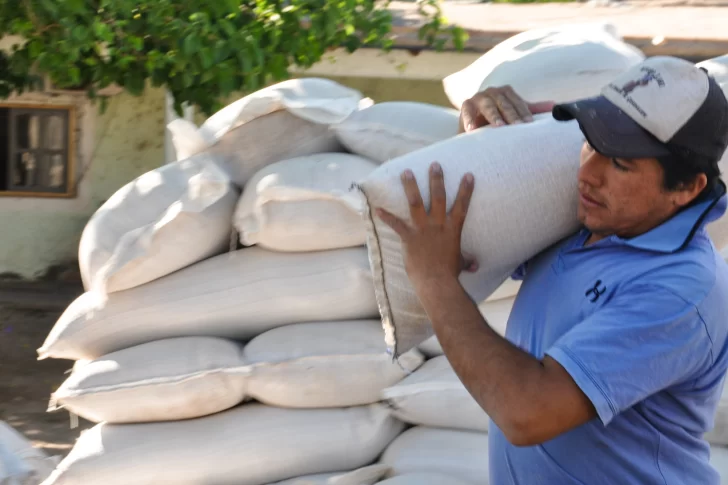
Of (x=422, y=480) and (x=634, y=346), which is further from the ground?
(x=634, y=346)

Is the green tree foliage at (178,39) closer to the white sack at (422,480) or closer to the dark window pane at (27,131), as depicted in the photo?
the white sack at (422,480)

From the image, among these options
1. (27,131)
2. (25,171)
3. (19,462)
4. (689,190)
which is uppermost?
(689,190)

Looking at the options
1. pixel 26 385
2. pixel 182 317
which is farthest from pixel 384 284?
pixel 26 385

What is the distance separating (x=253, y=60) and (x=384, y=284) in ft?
8.41

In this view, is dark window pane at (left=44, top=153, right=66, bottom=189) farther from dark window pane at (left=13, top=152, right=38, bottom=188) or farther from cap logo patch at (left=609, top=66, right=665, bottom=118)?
cap logo patch at (left=609, top=66, right=665, bottom=118)

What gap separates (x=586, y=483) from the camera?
150 centimetres

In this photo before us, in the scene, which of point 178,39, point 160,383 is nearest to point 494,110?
point 160,383

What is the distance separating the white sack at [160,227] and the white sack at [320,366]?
0.30m

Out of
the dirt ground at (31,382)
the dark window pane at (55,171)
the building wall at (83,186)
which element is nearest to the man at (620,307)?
the dirt ground at (31,382)

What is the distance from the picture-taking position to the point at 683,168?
140 centimetres

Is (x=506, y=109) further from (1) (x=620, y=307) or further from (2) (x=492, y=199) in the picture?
(1) (x=620, y=307)

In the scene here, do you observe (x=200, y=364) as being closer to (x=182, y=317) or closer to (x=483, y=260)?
(x=182, y=317)

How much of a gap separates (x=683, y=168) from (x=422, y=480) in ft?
3.95

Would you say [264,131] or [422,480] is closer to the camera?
→ [422,480]
